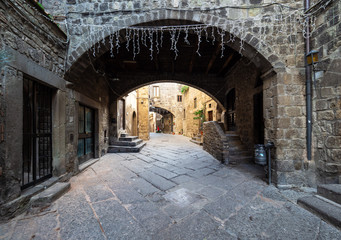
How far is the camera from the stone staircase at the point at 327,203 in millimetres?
1694

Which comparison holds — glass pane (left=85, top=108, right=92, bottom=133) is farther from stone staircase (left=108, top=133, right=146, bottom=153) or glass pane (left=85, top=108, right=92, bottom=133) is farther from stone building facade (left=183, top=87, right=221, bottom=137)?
stone building facade (left=183, top=87, right=221, bottom=137)

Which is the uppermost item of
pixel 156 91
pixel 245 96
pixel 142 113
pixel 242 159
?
pixel 156 91

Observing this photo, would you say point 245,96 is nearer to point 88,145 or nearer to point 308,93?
point 308,93

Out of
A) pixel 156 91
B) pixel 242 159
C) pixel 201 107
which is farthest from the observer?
pixel 156 91

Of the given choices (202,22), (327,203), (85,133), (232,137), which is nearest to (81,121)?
(85,133)

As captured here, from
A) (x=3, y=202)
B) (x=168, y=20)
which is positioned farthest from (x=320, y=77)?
(x=3, y=202)

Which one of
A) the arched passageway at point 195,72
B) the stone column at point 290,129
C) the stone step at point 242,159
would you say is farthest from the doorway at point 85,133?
the stone column at point 290,129

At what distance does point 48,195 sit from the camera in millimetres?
2131

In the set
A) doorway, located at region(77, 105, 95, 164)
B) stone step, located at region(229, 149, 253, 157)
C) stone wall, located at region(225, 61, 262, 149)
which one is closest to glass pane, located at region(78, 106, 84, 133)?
doorway, located at region(77, 105, 95, 164)

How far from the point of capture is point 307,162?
2.61 metres

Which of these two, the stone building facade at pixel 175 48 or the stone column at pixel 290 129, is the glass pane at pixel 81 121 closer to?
the stone building facade at pixel 175 48

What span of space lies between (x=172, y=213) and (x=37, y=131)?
8.75 ft

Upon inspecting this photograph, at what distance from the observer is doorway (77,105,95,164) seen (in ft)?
13.6

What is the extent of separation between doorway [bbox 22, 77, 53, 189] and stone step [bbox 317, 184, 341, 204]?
4.50 meters
